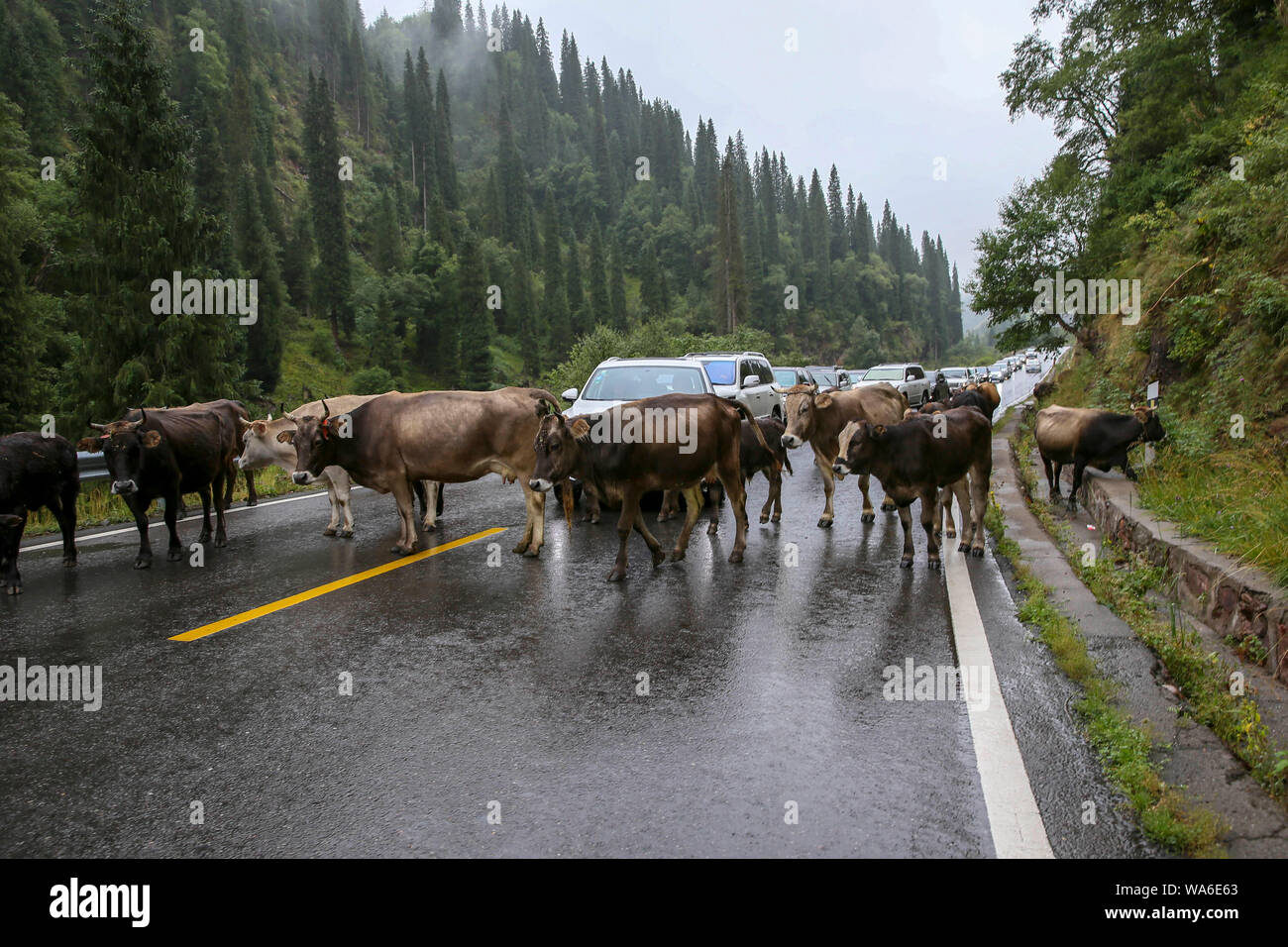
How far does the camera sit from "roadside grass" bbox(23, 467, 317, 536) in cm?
1137

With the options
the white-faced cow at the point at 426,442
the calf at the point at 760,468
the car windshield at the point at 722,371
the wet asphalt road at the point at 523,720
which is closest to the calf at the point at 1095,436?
the calf at the point at 760,468

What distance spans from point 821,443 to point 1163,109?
71.3 ft

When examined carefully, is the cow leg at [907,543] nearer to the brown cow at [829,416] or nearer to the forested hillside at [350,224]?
the brown cow at [829,416]

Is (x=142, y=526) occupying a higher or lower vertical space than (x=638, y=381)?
lower

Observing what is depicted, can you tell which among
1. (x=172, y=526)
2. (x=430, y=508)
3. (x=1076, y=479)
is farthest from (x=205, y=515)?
(x=1076, y=479)

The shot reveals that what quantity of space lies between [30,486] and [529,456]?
15.7 ft

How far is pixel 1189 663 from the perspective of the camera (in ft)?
16.3

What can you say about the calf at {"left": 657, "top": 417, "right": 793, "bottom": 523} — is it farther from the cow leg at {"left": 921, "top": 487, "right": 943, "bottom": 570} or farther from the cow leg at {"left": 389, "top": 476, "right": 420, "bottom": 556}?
the cow leg at {"left": 389, "top": 476, "right": 420, "bottom": 556}

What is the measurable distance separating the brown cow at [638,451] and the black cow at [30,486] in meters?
4.62

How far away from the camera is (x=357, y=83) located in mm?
147125

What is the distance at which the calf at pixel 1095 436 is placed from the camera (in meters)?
10.8

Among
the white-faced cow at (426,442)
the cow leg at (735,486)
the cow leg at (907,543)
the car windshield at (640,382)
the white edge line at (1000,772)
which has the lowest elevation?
the white edge line at (1000,772)

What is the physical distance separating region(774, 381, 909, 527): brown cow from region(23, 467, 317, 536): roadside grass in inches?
287

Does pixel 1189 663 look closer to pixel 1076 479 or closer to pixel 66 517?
pixel 1076 479
